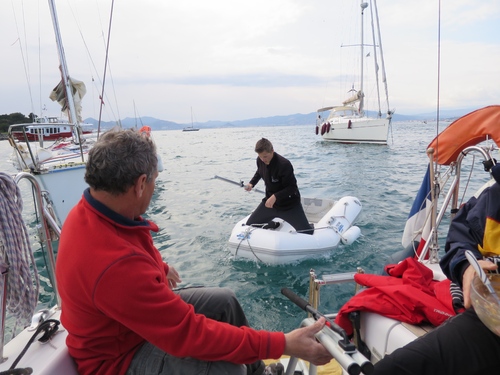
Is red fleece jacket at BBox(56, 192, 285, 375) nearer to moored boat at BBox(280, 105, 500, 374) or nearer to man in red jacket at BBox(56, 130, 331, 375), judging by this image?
man in red jacket at BBox(56, 130, 331, 375)

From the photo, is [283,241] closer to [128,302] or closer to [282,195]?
[282,195]

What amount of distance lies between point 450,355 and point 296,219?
363cm

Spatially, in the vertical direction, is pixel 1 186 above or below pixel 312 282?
above

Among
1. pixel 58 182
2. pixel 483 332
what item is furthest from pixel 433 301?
pixel 58 182

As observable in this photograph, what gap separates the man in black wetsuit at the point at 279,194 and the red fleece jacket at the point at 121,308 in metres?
3.55

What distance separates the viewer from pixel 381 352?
5.68 feet

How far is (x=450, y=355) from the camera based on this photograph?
1.42 metres

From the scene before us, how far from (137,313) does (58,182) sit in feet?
24.8

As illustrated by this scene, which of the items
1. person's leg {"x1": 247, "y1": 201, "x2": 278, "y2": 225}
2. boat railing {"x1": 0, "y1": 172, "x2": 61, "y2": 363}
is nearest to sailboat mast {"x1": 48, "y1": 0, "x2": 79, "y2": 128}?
person's leg {"x1": 247, "y1": 201, "x2": 278, "y2": 225}

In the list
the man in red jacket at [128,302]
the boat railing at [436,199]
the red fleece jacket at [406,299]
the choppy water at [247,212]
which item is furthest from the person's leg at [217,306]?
the choppy water at [247,212]

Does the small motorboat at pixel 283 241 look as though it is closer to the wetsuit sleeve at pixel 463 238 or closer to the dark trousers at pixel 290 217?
the dark trousers at pixel 290 217

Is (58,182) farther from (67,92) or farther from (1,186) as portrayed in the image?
(1,186)

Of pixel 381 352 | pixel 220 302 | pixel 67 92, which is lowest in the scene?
pixel 381 352

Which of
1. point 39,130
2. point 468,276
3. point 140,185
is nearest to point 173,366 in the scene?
point 140,185
